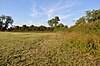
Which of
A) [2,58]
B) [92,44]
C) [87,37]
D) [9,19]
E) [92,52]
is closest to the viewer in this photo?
[2,58]

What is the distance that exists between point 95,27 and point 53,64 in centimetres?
466

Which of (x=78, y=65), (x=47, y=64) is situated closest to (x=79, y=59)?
(x=78, y=65)

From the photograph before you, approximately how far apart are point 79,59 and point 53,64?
111cm

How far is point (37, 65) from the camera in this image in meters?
5.80

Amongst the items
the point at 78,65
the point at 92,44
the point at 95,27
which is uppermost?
the point at 95,27

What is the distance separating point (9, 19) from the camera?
258 ft

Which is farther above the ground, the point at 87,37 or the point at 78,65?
the point at 87,37

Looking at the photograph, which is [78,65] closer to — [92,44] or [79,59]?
[79,59]

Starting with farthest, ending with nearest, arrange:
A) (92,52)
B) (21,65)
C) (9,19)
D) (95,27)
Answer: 1. (9,19)
2. (95,27)
3. (92,52)
4. (21,65)

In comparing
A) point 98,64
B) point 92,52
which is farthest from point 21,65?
point 92,52

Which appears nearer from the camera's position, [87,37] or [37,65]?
[37,65]

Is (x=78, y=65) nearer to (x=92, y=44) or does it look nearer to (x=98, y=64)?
(x=98, y=64)

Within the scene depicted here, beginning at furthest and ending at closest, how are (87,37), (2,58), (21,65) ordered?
1. (87,37)
2. (2,58)
3. (21,65)

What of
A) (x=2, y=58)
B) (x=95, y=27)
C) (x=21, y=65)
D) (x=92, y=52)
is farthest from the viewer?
(x=95, y=27)
